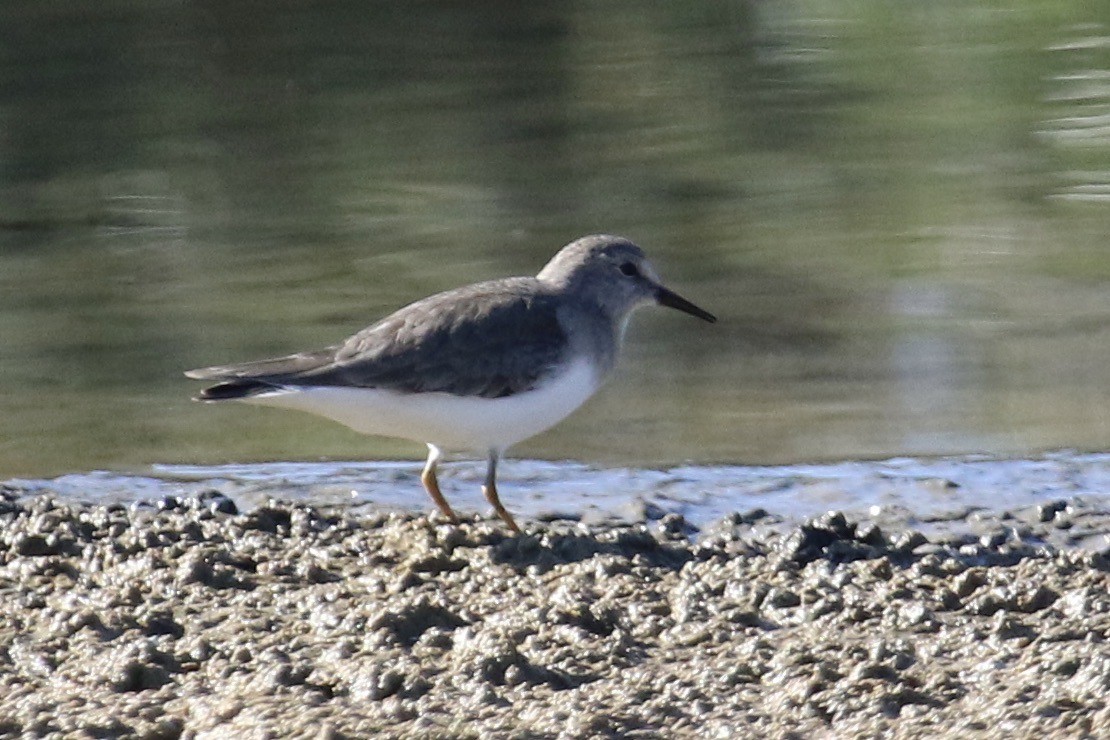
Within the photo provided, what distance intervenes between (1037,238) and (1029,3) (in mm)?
5959

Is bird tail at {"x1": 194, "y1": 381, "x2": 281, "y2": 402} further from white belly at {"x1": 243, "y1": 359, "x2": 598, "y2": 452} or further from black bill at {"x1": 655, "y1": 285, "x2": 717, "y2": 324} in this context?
black bill at {"x1": 655, "y1": 285, "x2": 717, "y2": 324}

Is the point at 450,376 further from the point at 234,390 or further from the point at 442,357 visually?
the point at 234,390

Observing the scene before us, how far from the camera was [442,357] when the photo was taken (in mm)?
6168

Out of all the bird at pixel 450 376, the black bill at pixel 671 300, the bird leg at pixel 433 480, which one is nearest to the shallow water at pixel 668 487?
the bird leg at pixel 433 480

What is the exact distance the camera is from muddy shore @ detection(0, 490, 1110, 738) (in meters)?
4.43

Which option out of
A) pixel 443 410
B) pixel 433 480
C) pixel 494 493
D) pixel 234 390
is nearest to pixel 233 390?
pixel 234 390

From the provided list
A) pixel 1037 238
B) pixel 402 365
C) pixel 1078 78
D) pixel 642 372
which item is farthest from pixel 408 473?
pixel 1078 78

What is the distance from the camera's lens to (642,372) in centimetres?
789

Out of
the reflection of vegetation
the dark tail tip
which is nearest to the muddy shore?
the dark tail tip

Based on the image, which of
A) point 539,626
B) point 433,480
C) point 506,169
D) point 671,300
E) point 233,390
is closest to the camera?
point 539,626

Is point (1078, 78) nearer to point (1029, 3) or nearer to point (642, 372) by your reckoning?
point (1029, 3)

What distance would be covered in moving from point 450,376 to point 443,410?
11cm

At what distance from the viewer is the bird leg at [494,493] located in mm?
6129

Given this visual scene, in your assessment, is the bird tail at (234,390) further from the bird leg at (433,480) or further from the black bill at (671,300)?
the black bill at (671,300)
